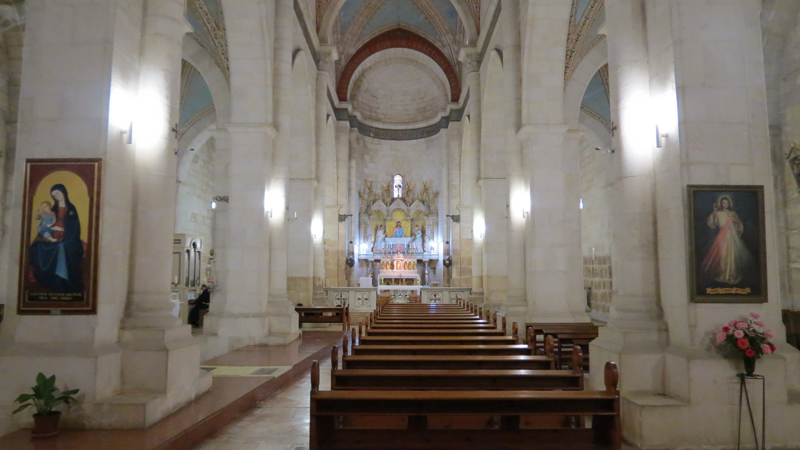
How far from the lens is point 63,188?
4508 mm

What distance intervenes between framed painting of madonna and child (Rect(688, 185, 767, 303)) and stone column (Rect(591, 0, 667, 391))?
0.58 m

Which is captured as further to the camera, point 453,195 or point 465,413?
point 453,195

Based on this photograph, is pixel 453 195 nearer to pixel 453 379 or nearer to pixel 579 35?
pixel 579 35

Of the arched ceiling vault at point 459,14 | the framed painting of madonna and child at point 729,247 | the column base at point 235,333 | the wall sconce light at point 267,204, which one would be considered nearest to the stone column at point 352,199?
the arched ceiling vault at point 459,14

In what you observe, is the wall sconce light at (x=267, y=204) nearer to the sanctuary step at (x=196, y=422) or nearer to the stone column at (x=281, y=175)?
the stone column at (x=281, y=175)

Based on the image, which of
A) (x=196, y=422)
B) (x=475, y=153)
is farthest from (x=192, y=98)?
(x=196, y=422)

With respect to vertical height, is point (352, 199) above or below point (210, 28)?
below

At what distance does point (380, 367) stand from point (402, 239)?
21.7 metres

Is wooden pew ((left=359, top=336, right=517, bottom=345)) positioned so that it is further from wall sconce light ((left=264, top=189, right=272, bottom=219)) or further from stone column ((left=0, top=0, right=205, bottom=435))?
wall sconce light ((left=264, top=189, right=272, bottom=219))

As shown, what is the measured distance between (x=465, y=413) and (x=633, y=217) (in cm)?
307

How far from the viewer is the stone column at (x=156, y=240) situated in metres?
4.73

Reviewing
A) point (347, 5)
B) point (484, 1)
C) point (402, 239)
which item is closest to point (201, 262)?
point (402, 239)

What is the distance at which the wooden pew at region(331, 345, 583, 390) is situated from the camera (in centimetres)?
429

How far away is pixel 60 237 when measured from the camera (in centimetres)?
446
